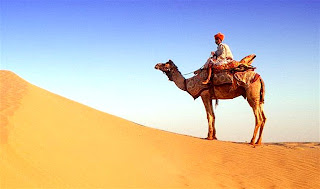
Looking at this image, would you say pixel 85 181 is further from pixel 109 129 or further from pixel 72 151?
pixel 109 129

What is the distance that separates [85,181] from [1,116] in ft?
10.5

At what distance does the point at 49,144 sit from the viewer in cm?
784

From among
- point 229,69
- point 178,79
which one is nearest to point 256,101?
point 229,69

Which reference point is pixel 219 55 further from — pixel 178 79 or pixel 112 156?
pixel 112 156

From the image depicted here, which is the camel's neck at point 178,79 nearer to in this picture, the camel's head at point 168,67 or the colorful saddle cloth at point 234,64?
the camel's head at point 168,67

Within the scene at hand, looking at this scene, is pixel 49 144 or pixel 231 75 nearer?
pixel 49 144

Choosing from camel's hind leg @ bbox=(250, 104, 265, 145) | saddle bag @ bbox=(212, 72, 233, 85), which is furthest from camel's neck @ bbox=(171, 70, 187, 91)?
camel's hind leg @ bbox=(250, 104, 265, 145)

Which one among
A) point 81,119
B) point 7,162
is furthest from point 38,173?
point 81,119

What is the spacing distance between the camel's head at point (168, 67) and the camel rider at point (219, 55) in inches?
81.1

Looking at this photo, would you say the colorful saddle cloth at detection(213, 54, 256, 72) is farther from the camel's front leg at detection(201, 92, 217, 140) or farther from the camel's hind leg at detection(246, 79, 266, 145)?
the camel's front leg at detection(201, 92, 217, 140)

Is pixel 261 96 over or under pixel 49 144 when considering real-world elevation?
over

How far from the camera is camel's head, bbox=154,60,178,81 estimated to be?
15164mm

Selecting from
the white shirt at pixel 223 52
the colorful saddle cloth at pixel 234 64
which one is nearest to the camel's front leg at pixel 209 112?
the colorful saddle cloth at pixel 234 64

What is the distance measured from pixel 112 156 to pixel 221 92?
6137mm
